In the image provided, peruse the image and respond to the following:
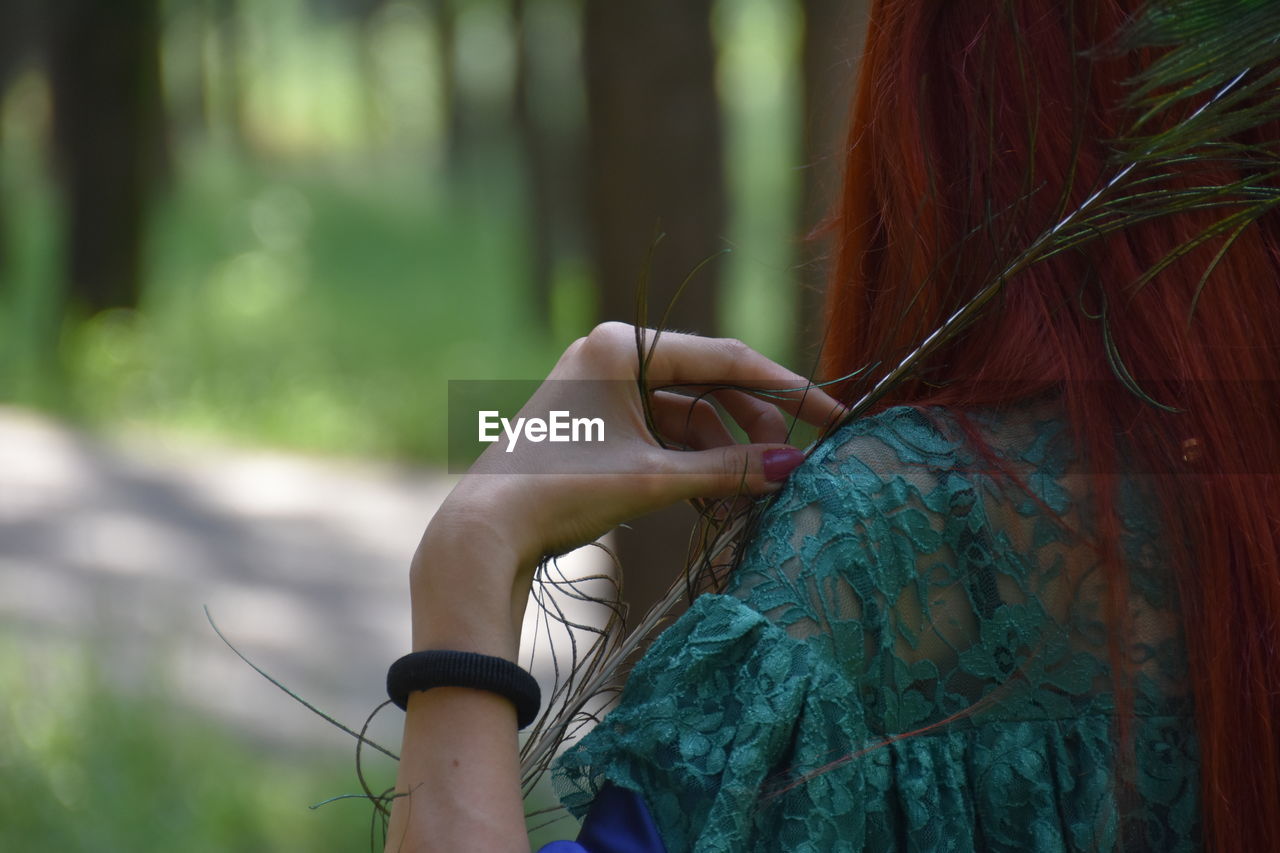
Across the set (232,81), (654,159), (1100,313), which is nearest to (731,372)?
(1100,313)

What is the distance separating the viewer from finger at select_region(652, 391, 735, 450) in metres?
1.51

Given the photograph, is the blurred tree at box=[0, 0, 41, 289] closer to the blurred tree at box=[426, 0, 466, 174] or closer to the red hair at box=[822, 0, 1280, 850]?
the blurred tree at box=[426, 0, 466, 174]

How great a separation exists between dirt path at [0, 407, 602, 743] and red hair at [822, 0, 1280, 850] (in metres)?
4.00

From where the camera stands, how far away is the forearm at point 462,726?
128 centimetres

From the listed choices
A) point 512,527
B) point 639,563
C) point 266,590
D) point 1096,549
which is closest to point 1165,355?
point 1096,549

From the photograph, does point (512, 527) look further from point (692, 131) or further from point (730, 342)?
point (692, 131)

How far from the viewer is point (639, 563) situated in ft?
12.5

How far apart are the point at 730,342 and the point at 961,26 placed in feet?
1.37

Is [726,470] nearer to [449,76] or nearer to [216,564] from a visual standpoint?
[216,564]

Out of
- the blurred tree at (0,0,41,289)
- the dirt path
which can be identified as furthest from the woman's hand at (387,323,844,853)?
the blurred tree at (0,0,41,289)

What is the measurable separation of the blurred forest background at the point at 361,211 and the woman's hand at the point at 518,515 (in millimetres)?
208

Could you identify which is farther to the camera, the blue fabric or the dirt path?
the dirt path

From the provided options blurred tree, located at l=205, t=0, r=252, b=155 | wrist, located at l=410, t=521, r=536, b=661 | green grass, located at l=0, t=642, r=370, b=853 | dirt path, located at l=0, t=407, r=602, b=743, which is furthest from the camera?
blurred tree, located at l=205, t=0, r=252, b=155

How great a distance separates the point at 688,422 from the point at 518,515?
0.25 meters
